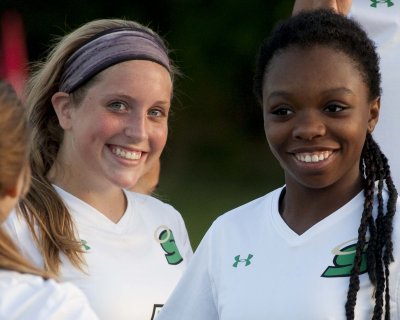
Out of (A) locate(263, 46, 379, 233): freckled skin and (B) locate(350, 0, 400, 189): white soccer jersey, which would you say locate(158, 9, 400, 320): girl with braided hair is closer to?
(A) locate(263, 46, 379, 233): freckled skin

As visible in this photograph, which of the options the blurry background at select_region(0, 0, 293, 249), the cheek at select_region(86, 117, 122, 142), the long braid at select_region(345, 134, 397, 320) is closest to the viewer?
the long braid at select_region(345, 134, 397, 320)

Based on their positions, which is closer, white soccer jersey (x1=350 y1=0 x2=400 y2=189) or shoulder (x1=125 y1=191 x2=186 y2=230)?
white soccer jersey (x1=350 y1=0 x2=400 y2=189)

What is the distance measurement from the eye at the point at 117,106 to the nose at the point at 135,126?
0.13ft

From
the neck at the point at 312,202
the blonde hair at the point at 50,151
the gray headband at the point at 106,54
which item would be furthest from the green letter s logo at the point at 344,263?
the gray headband at the point at 106,54

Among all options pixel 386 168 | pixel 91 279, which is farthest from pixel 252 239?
pixel 91 279

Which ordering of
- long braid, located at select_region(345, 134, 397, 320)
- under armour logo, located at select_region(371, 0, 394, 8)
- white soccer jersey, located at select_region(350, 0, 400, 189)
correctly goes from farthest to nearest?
1. under armour logo, located at select_region(371, 0, 394, 8)
2. white soccer jersey, located at select_region(350, 0, 400, 189)
3. long braid, located at select_region(345, 134, 397, 320)

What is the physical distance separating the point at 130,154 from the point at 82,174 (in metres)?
0.19

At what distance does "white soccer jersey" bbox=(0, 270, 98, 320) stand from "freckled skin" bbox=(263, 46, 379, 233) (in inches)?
34.0

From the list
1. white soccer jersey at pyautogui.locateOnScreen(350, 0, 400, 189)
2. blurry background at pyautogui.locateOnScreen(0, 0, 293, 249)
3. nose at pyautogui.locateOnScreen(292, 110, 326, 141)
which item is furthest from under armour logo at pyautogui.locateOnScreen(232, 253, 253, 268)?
blurry background at pyautogui.locateOnScreen(0, 0, 293, 249)

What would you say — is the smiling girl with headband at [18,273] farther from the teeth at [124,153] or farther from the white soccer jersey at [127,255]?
the teeth at [124,153]

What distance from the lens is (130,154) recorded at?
3990 mm

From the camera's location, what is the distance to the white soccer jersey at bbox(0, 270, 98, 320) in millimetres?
2332

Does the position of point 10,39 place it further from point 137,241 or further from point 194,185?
point 137,241

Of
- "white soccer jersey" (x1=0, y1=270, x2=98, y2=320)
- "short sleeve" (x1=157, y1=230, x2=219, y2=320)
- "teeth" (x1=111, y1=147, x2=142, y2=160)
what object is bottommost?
"white soccer jersey" (x1=0, y1=270, x2=98, y2=320)
